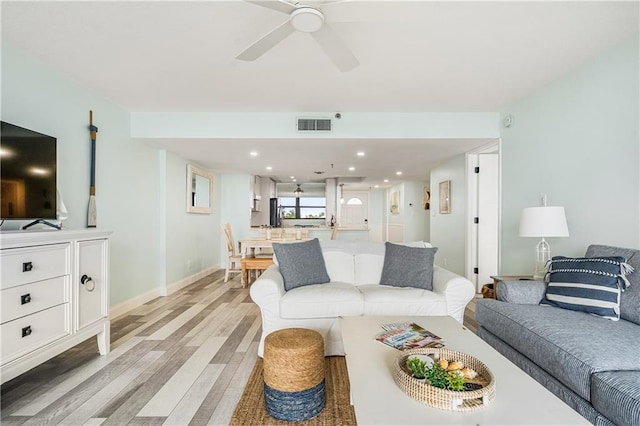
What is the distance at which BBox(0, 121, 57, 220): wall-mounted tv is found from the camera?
1.93 m

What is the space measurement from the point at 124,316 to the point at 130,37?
9.33 feet

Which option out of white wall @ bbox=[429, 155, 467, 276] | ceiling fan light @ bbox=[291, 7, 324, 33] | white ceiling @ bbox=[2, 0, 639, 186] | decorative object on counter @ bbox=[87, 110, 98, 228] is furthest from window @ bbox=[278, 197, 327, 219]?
ceiling fan light @ bbox=[291, 7, 324, 33]

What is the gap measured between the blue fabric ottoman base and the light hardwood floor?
27 centimetres

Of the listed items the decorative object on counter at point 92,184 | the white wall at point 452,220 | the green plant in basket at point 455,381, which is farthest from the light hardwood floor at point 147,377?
the white wall at point 452,220

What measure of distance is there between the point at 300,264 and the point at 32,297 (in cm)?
182

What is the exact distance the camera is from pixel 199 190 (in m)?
5.68

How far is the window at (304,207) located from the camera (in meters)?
10.8

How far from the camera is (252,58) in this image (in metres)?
2.04

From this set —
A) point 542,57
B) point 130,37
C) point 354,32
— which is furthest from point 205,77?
point 542,57

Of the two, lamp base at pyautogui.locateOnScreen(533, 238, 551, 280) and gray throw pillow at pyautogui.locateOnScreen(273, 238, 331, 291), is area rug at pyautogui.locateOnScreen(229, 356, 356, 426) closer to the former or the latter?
gray throw pillow at pyautogui.locateOnScreen(273, 238, 331, 291)

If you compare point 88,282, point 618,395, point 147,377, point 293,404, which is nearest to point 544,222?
point 618,395

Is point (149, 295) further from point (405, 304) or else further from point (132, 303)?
point (405, 304)

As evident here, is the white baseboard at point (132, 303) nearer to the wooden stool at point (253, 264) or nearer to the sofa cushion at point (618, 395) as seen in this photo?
the wooden stool at point (253, 264)

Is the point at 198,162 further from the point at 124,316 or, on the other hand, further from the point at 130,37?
the point at 130,37
